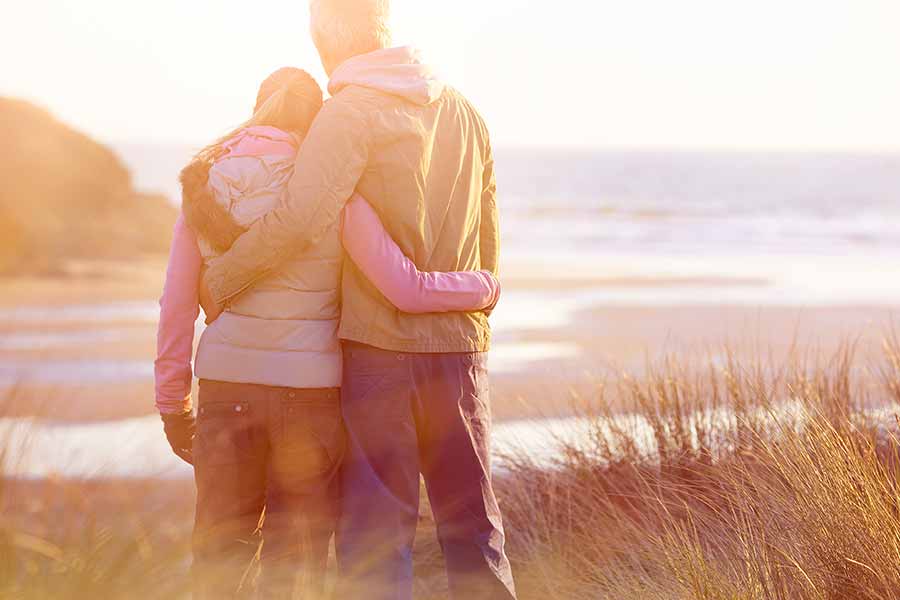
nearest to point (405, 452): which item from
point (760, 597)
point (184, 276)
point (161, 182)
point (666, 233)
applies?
point (184, 276)

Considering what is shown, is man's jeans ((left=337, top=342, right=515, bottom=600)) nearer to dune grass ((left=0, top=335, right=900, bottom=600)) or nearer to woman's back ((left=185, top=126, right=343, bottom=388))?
woman's back ((left=185, top=126, right=343, bottom=388))

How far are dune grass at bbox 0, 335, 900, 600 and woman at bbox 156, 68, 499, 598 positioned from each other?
17 cm

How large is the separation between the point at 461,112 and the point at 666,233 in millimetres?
27787

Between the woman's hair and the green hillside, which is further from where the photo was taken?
the green hillside

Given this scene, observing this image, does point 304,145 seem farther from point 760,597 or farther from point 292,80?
point 760,597

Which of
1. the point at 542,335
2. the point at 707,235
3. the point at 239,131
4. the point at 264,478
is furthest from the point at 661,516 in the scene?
the point at 707,235

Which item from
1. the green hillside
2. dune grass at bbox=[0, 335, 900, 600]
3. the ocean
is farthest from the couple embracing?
the green hillside

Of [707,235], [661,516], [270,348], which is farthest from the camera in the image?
[707,235]

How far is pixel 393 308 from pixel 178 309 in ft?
1.79

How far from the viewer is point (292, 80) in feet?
9.89

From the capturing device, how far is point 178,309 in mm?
2988

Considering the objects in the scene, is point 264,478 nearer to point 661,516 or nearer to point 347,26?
point 347,26

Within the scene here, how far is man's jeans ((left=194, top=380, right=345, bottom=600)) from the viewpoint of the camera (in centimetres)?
289

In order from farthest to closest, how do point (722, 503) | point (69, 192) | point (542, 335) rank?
point (69, 192) < point (542, 335) < point (722, 503)
